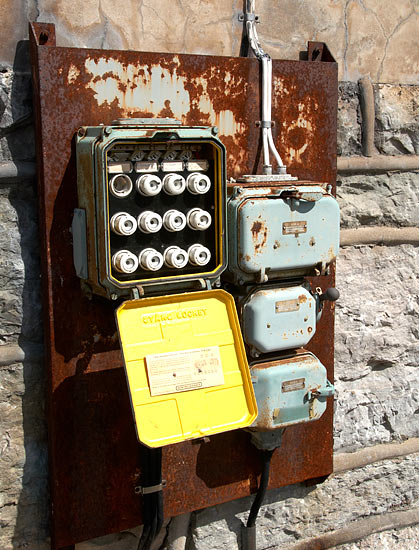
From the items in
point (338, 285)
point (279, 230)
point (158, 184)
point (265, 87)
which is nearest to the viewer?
point (158, 184)

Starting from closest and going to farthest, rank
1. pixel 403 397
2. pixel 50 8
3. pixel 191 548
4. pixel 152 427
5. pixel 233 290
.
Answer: pixel 152 427 < pixel 50 8 < pixel 233 290 < pixel 191 548 < pixel 403 397

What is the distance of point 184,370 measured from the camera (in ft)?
4.12

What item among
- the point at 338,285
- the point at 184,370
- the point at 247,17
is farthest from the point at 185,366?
the point at 247,17

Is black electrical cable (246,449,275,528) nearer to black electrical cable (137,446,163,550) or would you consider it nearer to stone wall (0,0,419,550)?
stone wall (0,0,419,550)

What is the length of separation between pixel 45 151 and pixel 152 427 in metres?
0.52

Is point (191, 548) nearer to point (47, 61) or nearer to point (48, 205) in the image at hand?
point (48, 205)

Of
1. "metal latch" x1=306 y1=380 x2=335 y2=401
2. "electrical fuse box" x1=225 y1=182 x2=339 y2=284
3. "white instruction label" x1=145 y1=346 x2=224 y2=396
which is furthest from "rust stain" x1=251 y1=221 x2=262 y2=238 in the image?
"metal latch" x1=306 y1=380 x2=335 y2=401

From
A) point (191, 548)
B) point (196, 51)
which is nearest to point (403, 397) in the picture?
point (191, 548)

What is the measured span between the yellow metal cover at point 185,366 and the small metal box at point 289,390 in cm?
12

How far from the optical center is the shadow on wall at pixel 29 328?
132 centimetres

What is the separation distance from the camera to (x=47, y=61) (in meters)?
1.26

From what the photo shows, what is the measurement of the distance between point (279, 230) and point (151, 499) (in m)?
0.59

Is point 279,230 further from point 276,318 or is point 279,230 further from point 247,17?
point 247,17

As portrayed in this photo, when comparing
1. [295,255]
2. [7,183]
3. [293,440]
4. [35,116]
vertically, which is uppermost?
[35,116]
